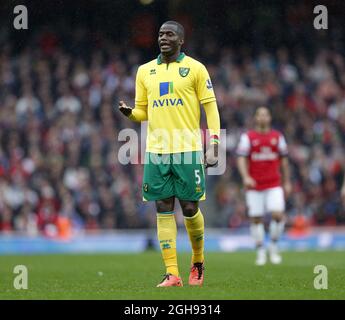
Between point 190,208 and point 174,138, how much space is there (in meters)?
0.74

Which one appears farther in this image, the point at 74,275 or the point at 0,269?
the point at 0,269

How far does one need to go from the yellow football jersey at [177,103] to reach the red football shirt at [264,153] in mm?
5409

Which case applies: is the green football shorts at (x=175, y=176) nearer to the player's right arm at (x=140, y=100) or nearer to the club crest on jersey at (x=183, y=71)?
the player's right arm at (x=140, y=100)

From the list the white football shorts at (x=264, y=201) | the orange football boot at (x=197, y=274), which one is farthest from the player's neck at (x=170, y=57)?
the white football shorts at (x=264, y=201)

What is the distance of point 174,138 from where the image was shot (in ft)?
30.0

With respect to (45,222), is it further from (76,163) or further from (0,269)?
(0,269)

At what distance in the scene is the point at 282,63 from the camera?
26.0 metres

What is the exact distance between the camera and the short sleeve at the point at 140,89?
941 cm

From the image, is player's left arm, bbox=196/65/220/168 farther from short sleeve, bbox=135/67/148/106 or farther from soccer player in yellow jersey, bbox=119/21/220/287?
short sleeve, bbox=135/67/148/106

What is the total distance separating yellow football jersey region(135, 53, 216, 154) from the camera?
9156mm

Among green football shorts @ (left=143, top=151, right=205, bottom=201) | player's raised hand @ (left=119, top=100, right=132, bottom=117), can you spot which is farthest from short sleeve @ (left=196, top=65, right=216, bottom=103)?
player's raised hand @ (left=119, top=100, right=132, bottom=117)
